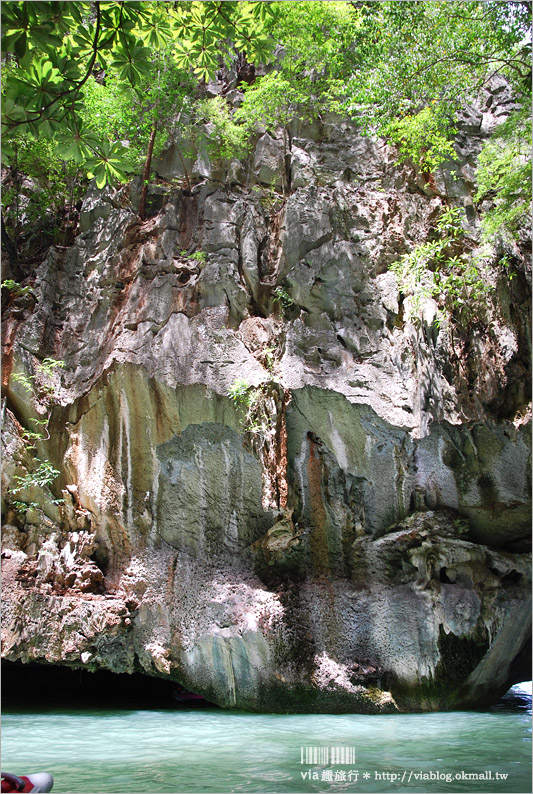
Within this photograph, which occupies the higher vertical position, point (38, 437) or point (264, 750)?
point (38, 437)

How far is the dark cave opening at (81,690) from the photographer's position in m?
7.43

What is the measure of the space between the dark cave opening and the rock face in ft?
3.22

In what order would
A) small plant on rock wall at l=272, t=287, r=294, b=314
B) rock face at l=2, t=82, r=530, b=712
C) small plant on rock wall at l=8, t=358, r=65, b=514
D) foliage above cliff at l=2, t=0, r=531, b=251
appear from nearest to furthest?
foliage above cliff at l=2, t=0, r=531, b=251 < rock face at l=2, t=82, r=530, b=712 < small plant on rock wall at l=8, t=358, r=65, b=514 < small plant on rock wall at l=272, t=287, r=294, b=314

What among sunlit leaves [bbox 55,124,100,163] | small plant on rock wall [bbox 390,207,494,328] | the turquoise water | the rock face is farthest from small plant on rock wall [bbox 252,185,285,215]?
the turquoise water

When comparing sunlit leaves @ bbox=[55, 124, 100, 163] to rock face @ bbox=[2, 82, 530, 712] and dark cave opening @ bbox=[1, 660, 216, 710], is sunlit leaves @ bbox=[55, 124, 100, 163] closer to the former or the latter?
rock face @ bbox=[2, 82, 530, 712]

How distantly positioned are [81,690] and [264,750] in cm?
479

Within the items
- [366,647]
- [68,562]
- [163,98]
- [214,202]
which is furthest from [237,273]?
[366,647]

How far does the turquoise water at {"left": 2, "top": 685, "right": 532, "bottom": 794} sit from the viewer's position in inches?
154

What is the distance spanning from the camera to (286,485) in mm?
6957

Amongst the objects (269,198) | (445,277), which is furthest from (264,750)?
(269,198)

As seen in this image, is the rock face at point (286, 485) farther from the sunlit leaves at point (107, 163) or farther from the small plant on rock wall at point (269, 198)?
the sunlit leaves at point (107, 163)

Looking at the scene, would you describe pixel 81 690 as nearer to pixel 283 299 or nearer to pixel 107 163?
pixel 283 299

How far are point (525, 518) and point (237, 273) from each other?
16.4 feet

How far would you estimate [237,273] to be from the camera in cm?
796
